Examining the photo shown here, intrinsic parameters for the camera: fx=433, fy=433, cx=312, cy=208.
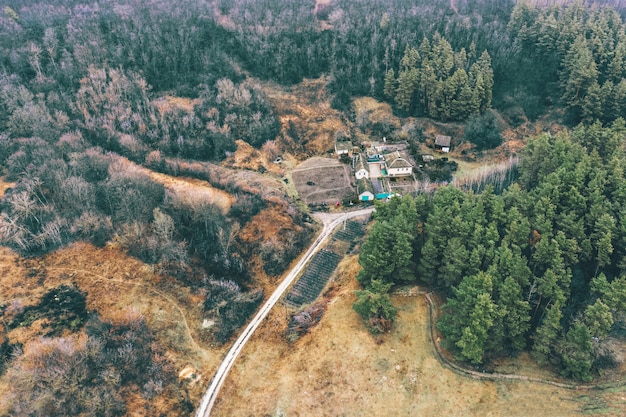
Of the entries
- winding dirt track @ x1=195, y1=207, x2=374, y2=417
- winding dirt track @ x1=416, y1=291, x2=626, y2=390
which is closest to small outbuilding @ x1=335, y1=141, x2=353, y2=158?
winding dirt track @ x1=195, y1=207, x2=374, y2=417

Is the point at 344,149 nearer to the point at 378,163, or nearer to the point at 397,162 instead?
the point at 378,163

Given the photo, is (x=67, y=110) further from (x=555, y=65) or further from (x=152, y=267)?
(x=555, y=65)

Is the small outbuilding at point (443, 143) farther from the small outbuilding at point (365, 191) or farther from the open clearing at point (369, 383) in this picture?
the open clearing at point (369, 383)

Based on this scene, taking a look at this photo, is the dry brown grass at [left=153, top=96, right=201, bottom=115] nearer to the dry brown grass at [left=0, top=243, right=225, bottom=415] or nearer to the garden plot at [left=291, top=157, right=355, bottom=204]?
the garden plot at [left=291, top=157, right=355, bottom=204]

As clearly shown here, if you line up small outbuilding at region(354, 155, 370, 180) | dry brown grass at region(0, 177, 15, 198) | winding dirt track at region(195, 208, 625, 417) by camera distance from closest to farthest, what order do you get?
winding dirt track at region(195, 208, 625, 417) < dry brown grass at region(0, 177, 15, 198) < small outbuilding at region(354, 155, 370, 180)

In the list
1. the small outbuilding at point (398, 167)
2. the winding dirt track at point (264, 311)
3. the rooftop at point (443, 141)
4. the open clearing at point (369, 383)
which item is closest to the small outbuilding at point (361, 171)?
the small outbuilding at point (398, 167)

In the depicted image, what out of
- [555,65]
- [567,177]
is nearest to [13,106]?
[567,177]
